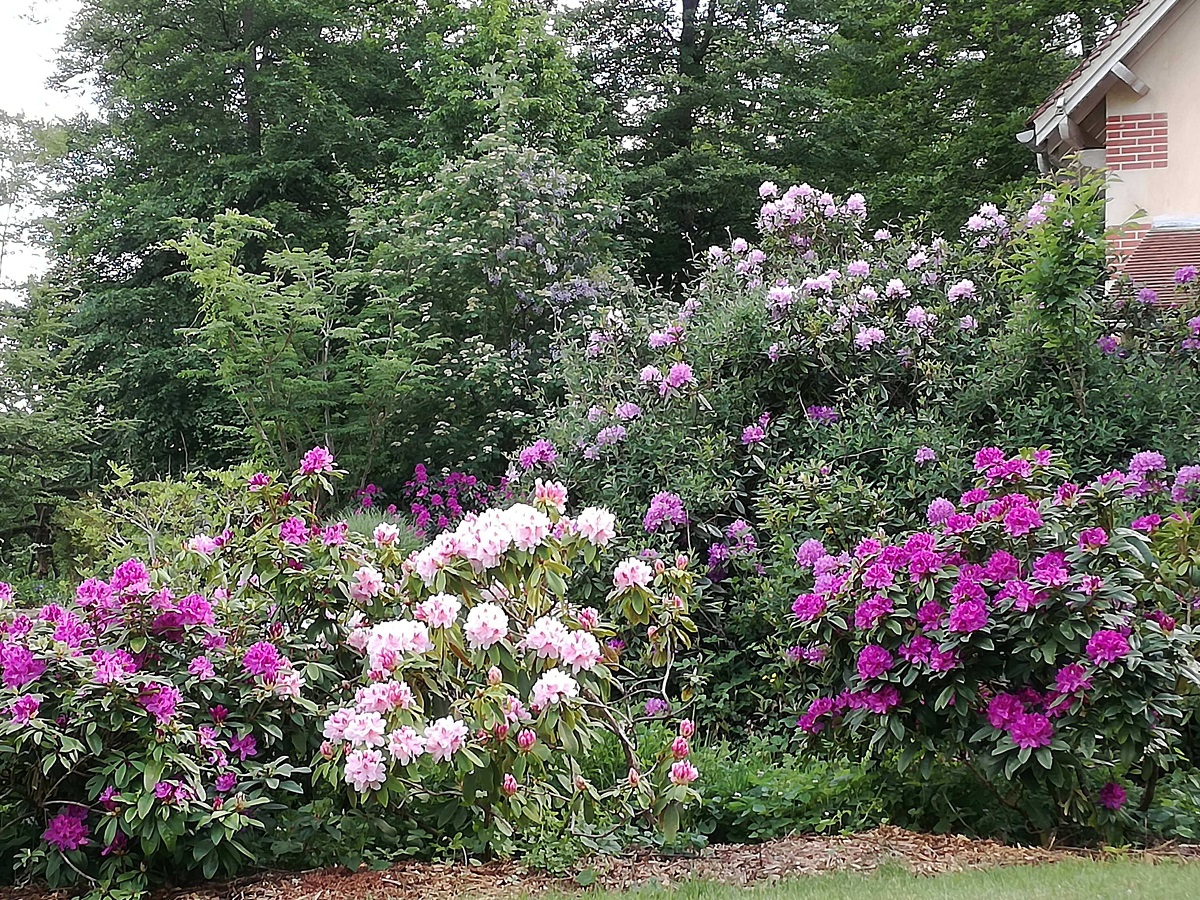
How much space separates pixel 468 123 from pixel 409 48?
4.16m

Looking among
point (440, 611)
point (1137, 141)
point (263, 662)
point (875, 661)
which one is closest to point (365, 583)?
point (263, 662)

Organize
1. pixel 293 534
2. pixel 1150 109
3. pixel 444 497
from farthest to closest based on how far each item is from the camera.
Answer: pixel 444 497 < pixel 1150 109 < pixel 293 534

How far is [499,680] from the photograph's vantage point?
3.34 m

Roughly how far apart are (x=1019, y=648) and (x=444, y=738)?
1.93m

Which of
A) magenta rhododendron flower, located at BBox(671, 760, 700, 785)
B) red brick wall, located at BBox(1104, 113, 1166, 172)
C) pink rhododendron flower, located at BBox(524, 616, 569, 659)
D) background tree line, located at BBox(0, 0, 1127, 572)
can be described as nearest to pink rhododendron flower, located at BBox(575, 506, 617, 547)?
pink rhododendron flower, located at BBox(524, 616, 569, 659)

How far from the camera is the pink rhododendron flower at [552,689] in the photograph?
3.27 m

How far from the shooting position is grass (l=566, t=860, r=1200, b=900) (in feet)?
9.59

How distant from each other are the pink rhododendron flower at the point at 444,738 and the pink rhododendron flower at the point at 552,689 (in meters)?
0.27

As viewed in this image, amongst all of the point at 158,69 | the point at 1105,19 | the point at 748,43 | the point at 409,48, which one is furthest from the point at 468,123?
the point at 1105,19

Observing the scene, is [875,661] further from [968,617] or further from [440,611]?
[440,611]

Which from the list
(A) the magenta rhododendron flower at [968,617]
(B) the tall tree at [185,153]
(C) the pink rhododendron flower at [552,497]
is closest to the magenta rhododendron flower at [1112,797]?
(A) the magenta rhododendron flower at [968,617]

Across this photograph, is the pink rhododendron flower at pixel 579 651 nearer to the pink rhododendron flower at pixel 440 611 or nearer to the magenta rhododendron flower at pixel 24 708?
the pink rhododendron flower at pixel 440 611

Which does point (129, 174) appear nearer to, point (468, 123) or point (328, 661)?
point (468, 123)

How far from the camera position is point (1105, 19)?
1702 cm
